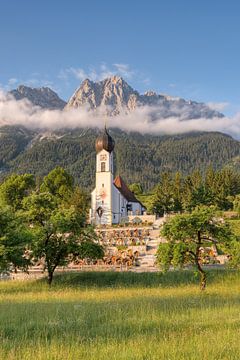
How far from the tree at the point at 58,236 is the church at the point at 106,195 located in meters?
47.4

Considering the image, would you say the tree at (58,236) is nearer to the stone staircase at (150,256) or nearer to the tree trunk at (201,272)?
the stone staircase at (150,256)

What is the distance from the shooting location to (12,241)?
24.8 m

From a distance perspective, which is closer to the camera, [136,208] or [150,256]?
[150,256]

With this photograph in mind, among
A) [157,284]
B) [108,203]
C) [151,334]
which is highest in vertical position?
[108,203]

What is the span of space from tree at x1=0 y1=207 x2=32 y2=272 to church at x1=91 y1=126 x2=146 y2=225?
1987 inches

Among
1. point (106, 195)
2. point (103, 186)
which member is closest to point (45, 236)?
point (106, 195)

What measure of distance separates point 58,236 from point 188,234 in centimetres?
1021

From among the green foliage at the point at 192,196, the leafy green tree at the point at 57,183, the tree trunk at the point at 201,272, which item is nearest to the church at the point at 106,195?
the leafy green tree at the point at 57,183

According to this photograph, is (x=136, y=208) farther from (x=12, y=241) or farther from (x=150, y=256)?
(x=12, y=241)

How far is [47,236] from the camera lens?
27.7 metres

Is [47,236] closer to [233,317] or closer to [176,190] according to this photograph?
[233,317]

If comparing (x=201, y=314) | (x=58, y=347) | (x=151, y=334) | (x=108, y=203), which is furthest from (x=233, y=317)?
(x=108, y=203)

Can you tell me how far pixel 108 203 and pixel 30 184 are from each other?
16488mm

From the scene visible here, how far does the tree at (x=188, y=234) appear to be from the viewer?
72.9ft
